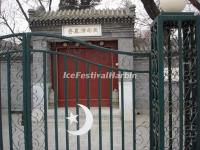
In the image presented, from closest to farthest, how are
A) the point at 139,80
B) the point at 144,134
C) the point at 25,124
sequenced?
the point at 25,124
the point at 144,134
the point at 139,80

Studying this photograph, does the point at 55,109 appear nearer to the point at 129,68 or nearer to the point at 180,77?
the point at 180,77

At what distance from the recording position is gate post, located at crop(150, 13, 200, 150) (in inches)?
174

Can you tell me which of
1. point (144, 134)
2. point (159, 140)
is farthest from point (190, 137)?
point (144, 134)

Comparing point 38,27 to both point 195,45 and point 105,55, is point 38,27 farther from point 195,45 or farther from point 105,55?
point 195,45

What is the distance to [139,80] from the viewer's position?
11.9m

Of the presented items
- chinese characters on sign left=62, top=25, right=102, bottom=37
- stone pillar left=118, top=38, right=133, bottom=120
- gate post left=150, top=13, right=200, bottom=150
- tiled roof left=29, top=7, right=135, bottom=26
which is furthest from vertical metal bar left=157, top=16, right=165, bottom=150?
chinese characters on sign left=62, top=25, right=102, bottom=37

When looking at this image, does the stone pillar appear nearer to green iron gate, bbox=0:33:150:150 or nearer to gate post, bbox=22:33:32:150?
green iron gate, bbox=0:33:150:150

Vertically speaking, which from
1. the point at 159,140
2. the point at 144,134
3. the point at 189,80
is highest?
the point at 189,80

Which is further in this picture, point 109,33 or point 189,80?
point 109,33

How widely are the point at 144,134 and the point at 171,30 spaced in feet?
14.6

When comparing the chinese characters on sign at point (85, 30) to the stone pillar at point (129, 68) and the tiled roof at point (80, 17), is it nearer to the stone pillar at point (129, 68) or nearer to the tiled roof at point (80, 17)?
the tiled roof at point (80, 17)

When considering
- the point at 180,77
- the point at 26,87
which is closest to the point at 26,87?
the point at 26,87

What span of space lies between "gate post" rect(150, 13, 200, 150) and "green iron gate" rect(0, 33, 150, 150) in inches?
12.1

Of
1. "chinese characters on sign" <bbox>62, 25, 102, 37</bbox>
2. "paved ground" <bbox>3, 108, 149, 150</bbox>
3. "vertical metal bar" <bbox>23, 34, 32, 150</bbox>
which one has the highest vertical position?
"chinese characters on sign" <bbox>62, 25, 102, 37</bbox>
